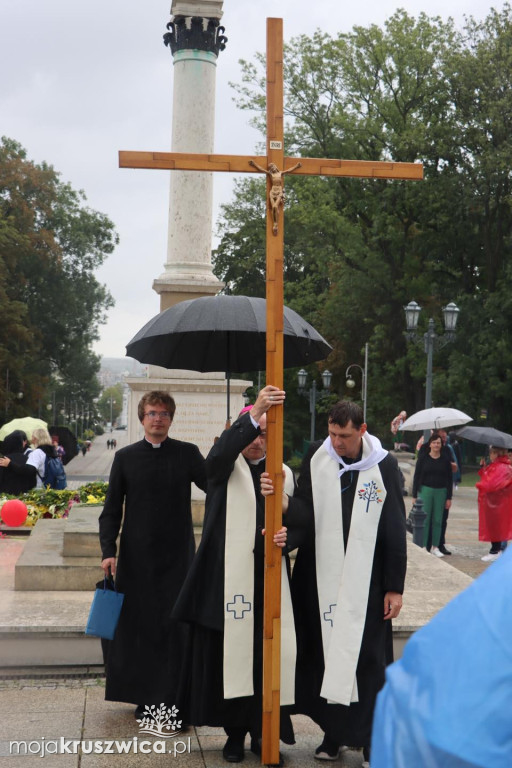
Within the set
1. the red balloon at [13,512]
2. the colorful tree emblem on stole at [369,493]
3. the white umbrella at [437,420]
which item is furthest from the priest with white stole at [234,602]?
the white umbrella at [437,420]

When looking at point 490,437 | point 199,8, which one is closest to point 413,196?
point 490,437

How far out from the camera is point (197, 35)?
1095 centimetres

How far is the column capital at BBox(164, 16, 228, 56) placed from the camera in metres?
11.0

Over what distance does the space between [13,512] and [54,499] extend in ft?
4.14

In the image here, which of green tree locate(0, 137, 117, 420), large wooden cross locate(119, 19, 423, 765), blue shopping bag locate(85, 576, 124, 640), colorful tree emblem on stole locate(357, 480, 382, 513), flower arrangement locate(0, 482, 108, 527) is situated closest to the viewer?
large wooden cross locate(119, 19, 423, 765)

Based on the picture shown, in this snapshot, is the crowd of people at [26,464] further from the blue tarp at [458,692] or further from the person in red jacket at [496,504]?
the blue tarp at [458,692]

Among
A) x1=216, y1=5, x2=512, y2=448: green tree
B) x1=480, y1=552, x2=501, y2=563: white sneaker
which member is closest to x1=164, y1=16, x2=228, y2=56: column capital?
x1=480, y1=552, x2=501, y2=563: white sneaker

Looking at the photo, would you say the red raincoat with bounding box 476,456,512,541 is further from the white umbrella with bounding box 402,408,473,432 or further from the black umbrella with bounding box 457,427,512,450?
the white umbrella with bounding box 402,408,473,432

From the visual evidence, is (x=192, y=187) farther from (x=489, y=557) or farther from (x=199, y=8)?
(x=489, y=557)

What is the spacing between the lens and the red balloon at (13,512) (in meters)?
11.7

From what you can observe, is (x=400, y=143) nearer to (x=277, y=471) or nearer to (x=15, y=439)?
(x=15, y=439)

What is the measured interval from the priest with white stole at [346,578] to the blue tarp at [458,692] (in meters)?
3.09

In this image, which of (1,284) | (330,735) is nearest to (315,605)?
(330,735)

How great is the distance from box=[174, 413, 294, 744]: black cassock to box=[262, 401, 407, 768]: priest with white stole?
22cm
